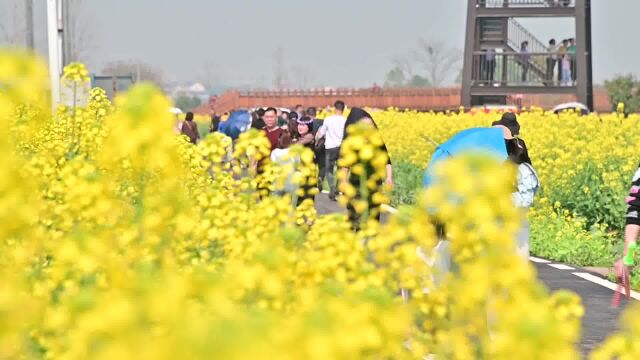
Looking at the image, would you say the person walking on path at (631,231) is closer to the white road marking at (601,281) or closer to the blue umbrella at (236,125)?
the white road marking at (601,281)

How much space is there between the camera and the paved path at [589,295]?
12437 millimetres

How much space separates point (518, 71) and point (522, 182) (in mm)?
36986

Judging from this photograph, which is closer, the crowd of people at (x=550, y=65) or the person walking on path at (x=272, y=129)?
the person walking on path at (x=272, y=129)

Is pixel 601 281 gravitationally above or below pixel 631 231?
below

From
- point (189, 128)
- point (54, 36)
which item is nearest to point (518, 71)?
point (189, 128)

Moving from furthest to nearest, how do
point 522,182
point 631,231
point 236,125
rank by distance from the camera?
point 236,125
point 522,182
point 631,231

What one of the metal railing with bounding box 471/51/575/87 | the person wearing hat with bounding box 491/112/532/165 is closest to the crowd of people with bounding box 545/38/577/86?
the metal railing with bounding box 471/51/575/87

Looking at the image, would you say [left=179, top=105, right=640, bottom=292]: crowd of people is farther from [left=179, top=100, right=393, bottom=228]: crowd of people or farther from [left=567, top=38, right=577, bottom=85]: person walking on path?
[left=567, top=38, right=577, bottom=85]: person walking on path

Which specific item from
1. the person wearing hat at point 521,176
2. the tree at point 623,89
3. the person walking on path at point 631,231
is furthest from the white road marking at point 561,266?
the tree at point 623,89

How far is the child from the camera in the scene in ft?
37.7

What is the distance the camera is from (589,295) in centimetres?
1511

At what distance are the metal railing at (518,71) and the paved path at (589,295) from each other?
29.5 m

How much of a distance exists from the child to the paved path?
0.95 meters

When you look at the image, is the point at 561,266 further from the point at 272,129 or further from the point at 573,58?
the point at 573,58
